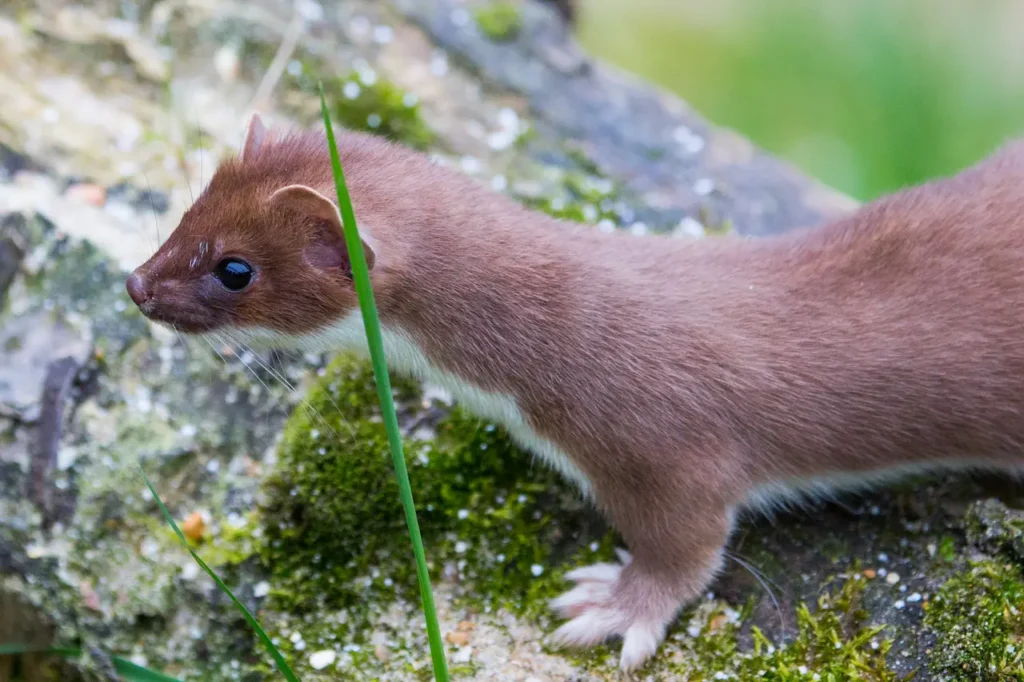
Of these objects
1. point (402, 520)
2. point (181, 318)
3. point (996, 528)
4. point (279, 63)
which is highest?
point (279, 63)

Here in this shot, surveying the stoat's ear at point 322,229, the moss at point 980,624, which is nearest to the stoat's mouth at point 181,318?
the stoat's ear at point 322,229

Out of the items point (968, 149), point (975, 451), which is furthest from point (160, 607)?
Answer: point (968, 149)

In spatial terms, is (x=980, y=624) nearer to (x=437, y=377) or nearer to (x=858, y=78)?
(x=437, y=377)

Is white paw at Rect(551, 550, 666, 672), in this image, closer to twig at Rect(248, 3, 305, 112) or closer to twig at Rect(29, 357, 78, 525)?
twig at Rect(29, 357, 78, 525)

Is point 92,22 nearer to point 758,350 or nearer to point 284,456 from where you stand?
point 284,456

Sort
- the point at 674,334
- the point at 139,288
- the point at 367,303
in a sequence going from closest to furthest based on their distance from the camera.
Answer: the point at 367,303 → the point at 139,288 → the point at 674,334

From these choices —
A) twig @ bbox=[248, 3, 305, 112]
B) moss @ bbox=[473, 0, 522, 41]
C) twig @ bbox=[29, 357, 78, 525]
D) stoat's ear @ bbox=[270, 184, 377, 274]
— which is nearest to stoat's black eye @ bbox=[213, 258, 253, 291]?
stoat's ear @ bbox=[270, 184, 377, 274]

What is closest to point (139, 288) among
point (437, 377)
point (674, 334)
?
point (437, 377)
